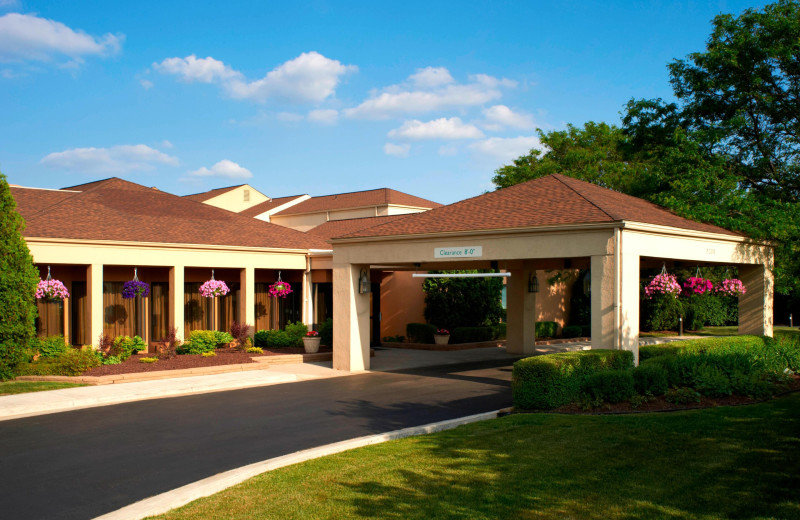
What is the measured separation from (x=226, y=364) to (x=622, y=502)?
14934mm

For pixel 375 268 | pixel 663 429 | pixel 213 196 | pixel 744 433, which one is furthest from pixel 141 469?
pixel 213 196

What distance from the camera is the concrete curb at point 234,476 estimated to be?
729cm

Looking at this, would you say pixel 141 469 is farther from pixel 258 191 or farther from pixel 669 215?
pixel 258 191

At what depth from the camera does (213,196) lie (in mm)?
49250

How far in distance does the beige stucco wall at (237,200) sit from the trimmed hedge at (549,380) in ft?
130

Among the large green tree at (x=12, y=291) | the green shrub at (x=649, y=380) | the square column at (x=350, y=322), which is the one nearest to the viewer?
the green shrub at (x=649, y=380)

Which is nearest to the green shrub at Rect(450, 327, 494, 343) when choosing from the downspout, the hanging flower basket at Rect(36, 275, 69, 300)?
the downspout

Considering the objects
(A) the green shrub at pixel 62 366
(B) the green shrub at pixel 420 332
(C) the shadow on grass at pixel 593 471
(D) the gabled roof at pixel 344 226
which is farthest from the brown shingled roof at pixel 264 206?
(C) the shadow on grass at pixel 593 471

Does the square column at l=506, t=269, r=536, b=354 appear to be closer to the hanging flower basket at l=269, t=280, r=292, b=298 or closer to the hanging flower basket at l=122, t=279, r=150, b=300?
the hanging flower basket at l=269, t=280, r=292, b=298

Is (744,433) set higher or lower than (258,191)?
lower

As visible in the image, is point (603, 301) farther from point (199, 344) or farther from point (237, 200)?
point (237, 200)

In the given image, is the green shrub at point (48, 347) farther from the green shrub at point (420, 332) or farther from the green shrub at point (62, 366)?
the green shrub at point (420, 332)

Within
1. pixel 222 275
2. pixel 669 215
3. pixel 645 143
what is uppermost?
pixel 645 143

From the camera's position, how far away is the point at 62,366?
1748 centimetres
